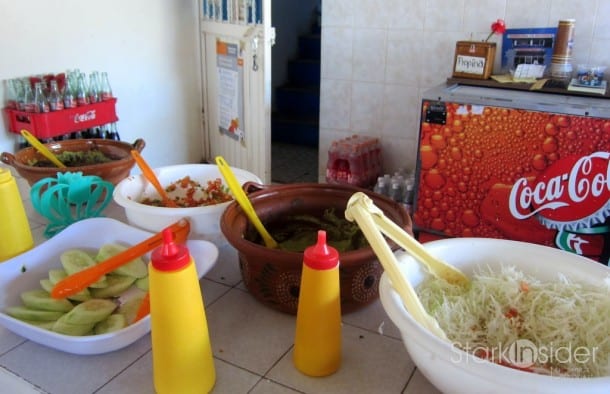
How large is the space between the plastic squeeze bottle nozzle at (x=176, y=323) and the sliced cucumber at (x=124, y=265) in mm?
271

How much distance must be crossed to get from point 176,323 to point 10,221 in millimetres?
572

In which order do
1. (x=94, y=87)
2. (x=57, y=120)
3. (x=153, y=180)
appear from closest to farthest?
(x=153, y=180) < (x=57, y=120) < (x=94, y=87)

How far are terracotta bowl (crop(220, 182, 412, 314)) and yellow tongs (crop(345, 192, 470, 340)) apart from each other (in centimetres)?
8

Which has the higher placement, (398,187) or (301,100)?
(301,100)

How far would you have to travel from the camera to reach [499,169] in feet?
7.32

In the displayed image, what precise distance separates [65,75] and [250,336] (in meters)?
2.08

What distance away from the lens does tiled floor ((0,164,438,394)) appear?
0.75 m

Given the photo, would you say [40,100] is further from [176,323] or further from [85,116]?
[176,323]

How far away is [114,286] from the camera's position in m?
0.91

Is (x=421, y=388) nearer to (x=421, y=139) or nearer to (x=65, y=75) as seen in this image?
(x=421, y=139)

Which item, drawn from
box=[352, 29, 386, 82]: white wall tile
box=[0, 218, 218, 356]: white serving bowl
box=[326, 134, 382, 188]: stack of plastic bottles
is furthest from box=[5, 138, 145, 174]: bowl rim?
box=[352, 29, 386, 82]: white wall tile

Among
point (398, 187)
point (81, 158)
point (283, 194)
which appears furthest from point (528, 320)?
point (398, 187)

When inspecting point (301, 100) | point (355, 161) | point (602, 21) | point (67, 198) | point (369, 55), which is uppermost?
point (602, 21)

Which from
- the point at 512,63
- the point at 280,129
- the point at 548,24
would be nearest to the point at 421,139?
the point at 512,63
